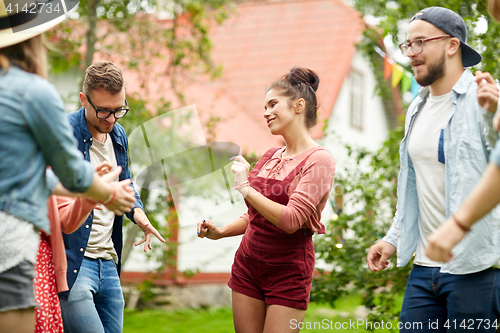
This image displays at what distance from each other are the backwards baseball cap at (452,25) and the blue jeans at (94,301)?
2.27m

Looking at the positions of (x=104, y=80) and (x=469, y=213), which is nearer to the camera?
(x=469, y=213)

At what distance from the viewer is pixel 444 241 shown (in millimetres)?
1727

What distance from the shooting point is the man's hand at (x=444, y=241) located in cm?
172

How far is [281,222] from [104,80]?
4.25 ft

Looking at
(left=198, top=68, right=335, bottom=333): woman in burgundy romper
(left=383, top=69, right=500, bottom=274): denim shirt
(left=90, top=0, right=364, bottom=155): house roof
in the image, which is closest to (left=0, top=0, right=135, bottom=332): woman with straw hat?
(left=198, top=68, right=335, bottom=333): woman in burgundy romper

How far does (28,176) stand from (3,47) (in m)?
0.47

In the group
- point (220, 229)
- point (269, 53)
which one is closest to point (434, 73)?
point (220, 229)

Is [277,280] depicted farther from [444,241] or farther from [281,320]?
[444,241]

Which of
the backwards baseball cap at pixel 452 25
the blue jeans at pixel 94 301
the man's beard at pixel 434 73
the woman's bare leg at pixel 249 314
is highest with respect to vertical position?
the backwards baseball cap at pixel 452 25

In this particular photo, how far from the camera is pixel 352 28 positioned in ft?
48.9

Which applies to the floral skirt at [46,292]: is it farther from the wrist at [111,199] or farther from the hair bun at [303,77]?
the hair bun at [303,77]

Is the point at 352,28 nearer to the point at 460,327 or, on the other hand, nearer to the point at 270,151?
the point at 270,151

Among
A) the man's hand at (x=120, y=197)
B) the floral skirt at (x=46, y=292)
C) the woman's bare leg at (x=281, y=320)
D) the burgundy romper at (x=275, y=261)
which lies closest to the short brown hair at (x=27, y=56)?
the man's hand at (x=120, y=197)

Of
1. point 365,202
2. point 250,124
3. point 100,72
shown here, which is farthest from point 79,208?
point 250,124
